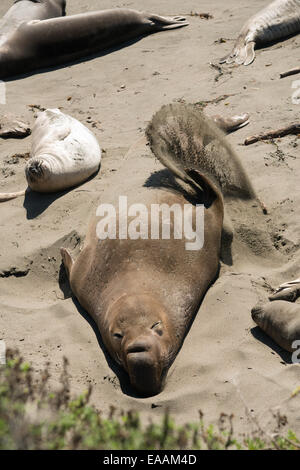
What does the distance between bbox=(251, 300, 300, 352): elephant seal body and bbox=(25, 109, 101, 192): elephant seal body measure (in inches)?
105

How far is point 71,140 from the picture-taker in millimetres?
6305

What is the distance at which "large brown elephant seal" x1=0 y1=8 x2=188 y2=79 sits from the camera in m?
9.27

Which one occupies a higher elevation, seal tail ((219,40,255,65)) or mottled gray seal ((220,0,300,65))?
mottled gray seal ((220,0,300,65))

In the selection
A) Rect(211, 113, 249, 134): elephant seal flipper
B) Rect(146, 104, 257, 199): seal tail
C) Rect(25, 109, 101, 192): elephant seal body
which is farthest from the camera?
Rect(211, 113, 249, 134): elephant seal flipper

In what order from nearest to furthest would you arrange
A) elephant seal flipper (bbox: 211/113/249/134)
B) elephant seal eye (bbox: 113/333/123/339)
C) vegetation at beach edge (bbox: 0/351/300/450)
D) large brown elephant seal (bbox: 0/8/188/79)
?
1. vegetation at beach edge (bbox: 0/351/300/450)
2. elephant seal eye (bbox: 113/333/123/339)
3. elephant seal flipper (bbox: 211/113/249/134)
4. large brown elephant seal (bbox: 0/8/188/79)

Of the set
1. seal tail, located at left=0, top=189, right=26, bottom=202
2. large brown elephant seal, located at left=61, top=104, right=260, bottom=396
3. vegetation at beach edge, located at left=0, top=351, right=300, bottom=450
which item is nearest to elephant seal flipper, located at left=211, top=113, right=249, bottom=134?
large brown elephant seal, located at left=61, top=104, right=260, bottom=396

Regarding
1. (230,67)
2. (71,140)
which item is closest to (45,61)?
(230,67)

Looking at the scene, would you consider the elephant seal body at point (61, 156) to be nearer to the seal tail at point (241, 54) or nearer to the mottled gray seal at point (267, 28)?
the seal tail at point (241, 54)

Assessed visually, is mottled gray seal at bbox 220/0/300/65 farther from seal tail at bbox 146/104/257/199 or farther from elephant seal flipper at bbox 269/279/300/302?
elephant seal flipper at bbox 269/279/300/302

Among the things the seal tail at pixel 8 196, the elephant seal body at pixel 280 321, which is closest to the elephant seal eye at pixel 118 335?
the elephant seal body at pixel 280 321

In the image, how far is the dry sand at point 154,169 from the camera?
140 inches

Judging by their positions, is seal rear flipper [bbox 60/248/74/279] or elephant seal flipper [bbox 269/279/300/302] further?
seal rear flipper [bbox 60/248/74/279]

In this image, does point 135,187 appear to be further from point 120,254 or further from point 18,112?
point 18,112

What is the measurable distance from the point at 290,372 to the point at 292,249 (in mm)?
1371
